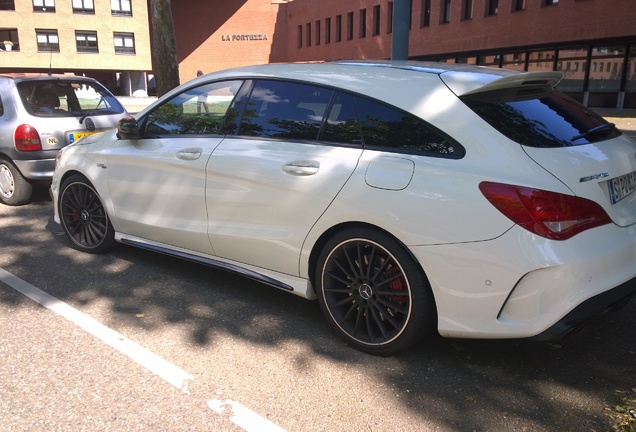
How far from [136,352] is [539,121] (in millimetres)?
2725

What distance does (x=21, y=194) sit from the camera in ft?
23.3

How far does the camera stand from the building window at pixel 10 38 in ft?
147

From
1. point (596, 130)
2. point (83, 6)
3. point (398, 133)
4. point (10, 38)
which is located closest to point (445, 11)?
point (83, 6)

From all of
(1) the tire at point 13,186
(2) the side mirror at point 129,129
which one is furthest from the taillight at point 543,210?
(1) the tire at point 13,186

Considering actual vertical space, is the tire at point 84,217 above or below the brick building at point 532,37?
below

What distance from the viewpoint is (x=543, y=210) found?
264cm

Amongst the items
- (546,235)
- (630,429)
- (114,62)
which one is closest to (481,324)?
(546,235)

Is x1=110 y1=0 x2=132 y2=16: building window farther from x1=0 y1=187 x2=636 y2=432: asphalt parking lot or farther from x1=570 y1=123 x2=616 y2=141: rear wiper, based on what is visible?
x1=570 y1=123 x2=616 y2=141: rear wiper

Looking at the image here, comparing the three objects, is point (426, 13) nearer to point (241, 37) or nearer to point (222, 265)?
point (241, 37)

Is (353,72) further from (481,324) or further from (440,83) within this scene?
(481,324)

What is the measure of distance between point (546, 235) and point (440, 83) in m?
1.11

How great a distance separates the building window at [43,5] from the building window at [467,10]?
3360 cm

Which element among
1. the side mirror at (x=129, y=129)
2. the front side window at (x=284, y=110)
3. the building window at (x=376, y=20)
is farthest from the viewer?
the building window at (x=376, y=20)

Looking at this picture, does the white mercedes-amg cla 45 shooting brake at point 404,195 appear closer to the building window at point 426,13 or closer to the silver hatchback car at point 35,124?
the silver hatchback car at point 35,124
